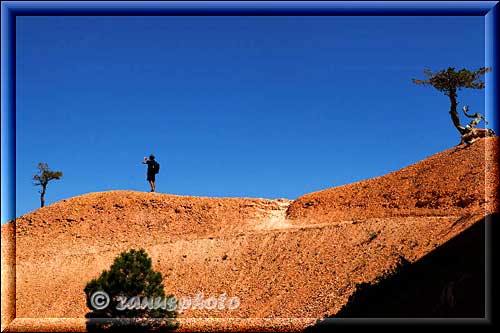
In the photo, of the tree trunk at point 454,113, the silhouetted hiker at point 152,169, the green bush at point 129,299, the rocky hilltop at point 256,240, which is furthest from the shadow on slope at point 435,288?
the silhouetted hiker at point 152,169

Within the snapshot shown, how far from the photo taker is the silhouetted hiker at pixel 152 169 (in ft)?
A: 102

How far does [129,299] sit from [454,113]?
918 inches

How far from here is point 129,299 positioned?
44.6 feet

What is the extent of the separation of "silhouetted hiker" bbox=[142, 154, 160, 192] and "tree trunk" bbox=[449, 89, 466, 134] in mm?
18289

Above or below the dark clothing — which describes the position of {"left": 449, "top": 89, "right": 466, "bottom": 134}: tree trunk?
above

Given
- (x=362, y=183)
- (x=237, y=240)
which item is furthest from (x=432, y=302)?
(x=362, y=183)

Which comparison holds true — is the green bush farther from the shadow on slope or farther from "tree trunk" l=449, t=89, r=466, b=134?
"tree trunk" l=449, t=89, r=466, b=134

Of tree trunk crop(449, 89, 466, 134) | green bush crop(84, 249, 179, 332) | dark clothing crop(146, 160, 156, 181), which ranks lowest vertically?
green bush crop(84, 249, 179, 332)

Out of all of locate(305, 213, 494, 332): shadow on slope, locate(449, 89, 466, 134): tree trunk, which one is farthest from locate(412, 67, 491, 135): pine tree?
locate(305, 213, 494, 332): shadow on slope

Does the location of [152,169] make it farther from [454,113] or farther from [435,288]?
[435,288]

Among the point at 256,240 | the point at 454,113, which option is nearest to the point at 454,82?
the point at 454,113

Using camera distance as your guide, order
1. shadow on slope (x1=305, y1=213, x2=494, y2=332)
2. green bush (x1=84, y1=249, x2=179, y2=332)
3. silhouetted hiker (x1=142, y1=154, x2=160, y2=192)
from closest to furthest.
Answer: shadow on slope (x1=305, y1=213, x2=494, y2=332)
green bush (x1=84, y1=249, x2=179, y2=332)
silhouetted hiker (x1=142, y1=154, x2=160, y2=192)

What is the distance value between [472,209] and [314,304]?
8.19 m

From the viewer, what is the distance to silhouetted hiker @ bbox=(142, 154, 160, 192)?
102 ft
